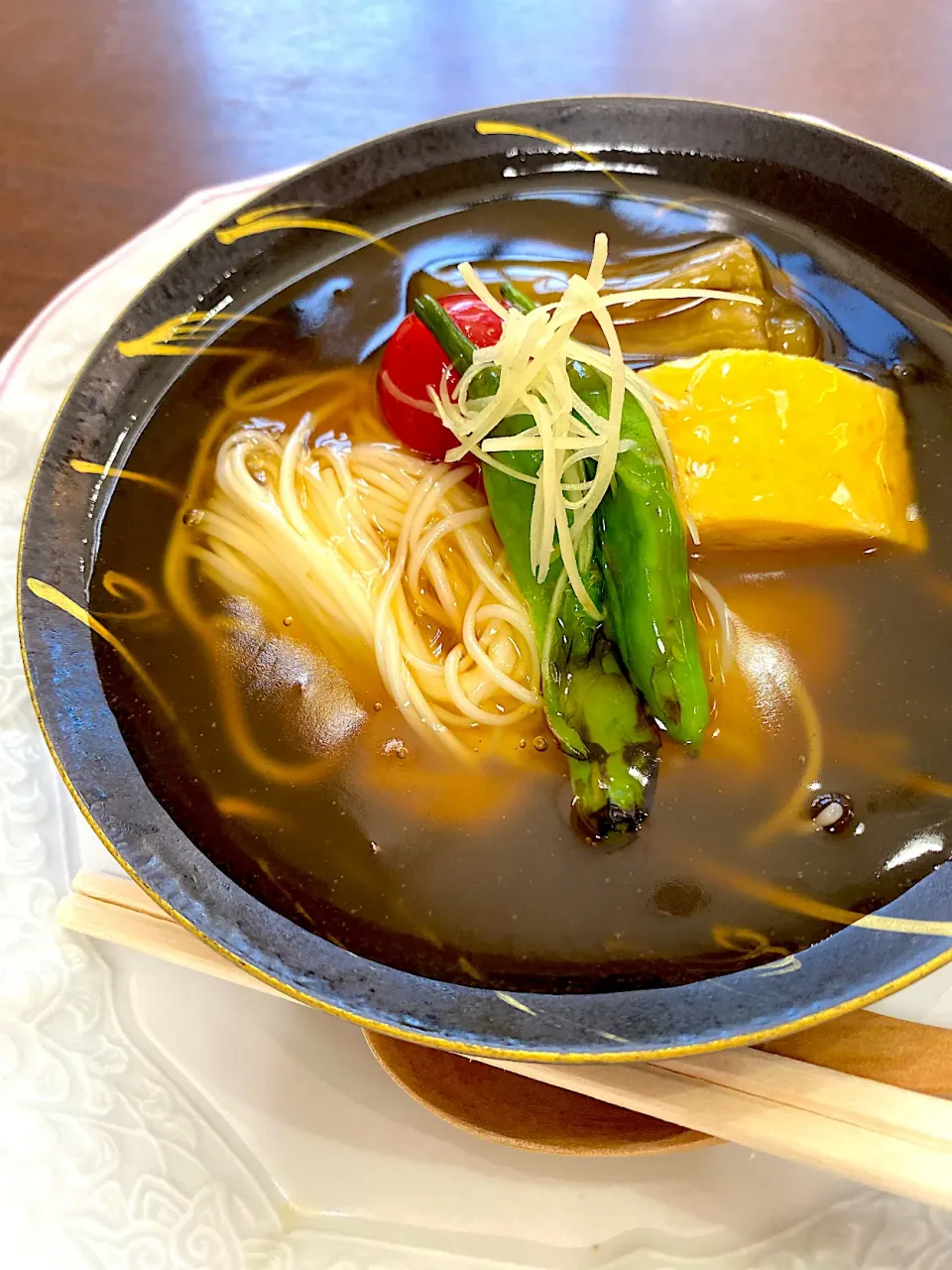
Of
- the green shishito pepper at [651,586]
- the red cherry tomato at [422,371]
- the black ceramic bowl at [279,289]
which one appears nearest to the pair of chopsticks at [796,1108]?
the black ceramic bowl at [279,289]

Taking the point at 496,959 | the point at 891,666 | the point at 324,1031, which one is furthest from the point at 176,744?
the point at 891,666

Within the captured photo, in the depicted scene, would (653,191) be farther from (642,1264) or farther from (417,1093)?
(642,1264)

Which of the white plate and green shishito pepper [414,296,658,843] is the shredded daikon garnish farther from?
the white plate

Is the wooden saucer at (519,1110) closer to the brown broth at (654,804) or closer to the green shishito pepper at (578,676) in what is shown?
the brown broth at (654,804)

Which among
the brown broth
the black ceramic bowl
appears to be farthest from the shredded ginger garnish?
the black ceramic bowl

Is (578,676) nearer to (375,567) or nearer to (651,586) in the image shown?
(651,586)

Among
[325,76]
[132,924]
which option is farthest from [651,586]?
[325,76]
